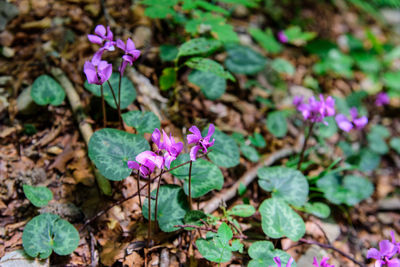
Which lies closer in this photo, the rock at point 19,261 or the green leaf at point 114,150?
the rock at point 19,261

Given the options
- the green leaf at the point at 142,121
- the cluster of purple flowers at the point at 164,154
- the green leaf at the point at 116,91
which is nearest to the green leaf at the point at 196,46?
the green leaf at the point at 116,91

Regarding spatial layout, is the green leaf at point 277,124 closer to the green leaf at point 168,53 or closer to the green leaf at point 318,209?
the green leaf at point 318,209

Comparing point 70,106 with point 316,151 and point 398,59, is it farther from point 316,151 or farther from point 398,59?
point 398,59

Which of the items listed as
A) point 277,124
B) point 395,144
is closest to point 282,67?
point 277,124

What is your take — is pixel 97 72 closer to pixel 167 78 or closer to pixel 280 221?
pixel 167 78

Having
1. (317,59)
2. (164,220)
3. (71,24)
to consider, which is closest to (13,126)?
(71,24)

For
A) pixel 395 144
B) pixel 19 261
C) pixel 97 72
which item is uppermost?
pixel 97 72

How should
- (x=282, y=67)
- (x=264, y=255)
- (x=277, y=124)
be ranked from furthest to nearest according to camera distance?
(x=282, y=67)
(x=277, y=124)
(x=264, y=255)
